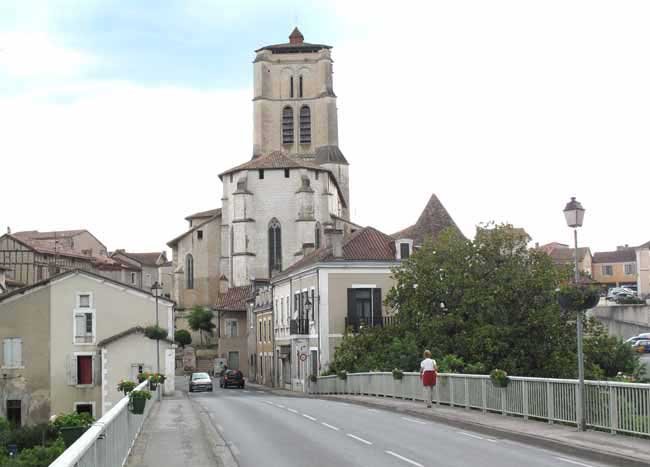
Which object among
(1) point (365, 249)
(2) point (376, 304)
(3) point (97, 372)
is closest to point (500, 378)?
(2) point (376, 304)

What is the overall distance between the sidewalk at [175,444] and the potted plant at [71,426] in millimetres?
994

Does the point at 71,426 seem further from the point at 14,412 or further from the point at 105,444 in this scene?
the point at 14,412

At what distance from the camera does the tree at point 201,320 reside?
90.4m

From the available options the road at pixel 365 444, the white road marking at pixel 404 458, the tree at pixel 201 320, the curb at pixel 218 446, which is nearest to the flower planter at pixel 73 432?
the curb at pixel 218 446

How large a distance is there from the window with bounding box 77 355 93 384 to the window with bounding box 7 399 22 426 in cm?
375

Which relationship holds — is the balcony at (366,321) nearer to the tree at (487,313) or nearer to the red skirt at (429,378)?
the tree at (487,313)

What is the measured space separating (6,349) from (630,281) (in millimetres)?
82330

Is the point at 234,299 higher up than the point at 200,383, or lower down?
higher up

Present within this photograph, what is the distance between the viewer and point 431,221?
193 feet

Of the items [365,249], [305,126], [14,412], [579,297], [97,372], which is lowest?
[14,412]

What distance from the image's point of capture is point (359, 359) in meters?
43.0

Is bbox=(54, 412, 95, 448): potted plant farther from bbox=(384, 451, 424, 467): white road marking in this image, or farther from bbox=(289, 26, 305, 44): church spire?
bbox=(289, 26, 305, 44): church spire

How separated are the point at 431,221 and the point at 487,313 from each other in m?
20.3

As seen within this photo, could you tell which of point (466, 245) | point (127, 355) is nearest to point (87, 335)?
point (127, 355)
